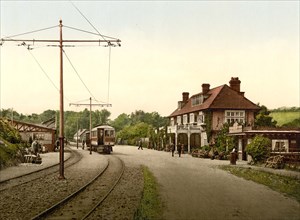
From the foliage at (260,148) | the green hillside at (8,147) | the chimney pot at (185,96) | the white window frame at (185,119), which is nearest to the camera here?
the green hillside at (8,147)

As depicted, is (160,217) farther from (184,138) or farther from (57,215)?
(184,138)

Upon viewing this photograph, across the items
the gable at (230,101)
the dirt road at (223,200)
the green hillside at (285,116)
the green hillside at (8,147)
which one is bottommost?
the dirt road at (223,200)

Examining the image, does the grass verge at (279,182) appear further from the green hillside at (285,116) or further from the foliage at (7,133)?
the green hillside at (285,116)

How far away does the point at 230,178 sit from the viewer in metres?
19.8

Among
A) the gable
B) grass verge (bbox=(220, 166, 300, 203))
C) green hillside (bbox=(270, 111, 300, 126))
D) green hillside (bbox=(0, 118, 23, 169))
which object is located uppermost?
the gable

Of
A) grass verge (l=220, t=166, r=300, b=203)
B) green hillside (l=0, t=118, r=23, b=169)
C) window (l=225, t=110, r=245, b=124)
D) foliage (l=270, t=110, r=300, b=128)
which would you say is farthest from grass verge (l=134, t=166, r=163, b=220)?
foliage (l=270, t=110, r=300, b=128)

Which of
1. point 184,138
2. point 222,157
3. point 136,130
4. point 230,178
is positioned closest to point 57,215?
point 230,178

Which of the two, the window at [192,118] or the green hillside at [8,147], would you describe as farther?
the window at [192,118]

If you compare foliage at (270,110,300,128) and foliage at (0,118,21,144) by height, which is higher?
foliage at (270,110,300,128)

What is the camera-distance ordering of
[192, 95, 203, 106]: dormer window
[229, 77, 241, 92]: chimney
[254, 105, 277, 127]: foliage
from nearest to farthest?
[254, 105, 277, 127]: foliage
[229, 77, 241, 92]: chimney
[192, 95, 203, 106]: dormer window

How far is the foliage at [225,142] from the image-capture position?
36.3 m

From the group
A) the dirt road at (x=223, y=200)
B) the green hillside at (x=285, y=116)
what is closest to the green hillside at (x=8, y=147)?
the dirt road at (x=223, y=200)

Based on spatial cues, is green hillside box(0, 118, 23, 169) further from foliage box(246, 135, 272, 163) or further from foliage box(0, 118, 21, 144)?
foliage box(246, 135, 272, 163)

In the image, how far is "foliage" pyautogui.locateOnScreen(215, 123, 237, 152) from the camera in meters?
36.3
